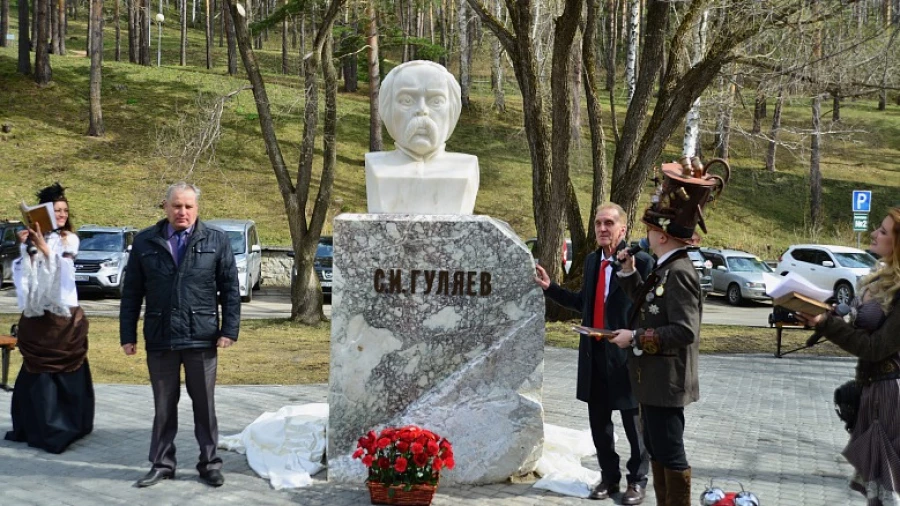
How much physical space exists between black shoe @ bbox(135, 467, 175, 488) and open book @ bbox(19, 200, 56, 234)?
2.24 metres

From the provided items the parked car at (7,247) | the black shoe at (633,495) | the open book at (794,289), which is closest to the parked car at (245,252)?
the parked car at (7,247)

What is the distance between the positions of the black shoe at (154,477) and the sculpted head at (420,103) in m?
2.83

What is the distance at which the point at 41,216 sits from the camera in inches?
276

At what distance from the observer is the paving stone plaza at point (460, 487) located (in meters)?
5.88

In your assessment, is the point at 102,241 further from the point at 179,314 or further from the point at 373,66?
the point at 179,314

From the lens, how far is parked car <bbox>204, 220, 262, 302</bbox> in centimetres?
2127

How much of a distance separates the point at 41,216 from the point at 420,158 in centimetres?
298

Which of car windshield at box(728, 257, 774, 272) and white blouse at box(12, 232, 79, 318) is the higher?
white blouse at box(12, 232, 79, 318)

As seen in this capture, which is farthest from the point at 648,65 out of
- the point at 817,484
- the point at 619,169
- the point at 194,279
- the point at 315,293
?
the point at 194,279

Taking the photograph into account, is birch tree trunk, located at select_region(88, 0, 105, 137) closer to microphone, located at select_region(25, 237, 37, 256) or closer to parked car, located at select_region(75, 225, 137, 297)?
parked car, located at select_region(75, 225, 137, 297)

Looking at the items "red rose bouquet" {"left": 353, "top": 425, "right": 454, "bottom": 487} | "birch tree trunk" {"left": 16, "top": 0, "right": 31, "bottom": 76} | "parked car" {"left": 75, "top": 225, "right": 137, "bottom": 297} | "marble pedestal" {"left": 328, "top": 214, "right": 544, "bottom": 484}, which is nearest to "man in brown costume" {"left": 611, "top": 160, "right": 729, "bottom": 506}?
"red rose bouquet" {"left": 353, "top": 425, "right": 454, "bottom": 487}

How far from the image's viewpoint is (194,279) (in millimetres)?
6047

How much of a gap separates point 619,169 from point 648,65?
1.84 m

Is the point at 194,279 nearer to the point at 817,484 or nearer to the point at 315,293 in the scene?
the point at 817,484
